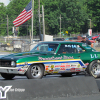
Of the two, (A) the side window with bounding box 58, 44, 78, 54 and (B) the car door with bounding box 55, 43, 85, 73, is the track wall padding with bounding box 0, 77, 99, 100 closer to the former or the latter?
(B) the car door with bounding box 55, 43, 85, 73

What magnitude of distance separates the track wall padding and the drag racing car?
1.91m

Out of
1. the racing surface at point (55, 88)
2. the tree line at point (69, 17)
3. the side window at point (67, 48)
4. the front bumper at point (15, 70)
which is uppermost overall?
the tree line at point (69, 17)

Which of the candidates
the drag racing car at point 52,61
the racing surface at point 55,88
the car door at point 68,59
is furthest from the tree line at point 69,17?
the racing surface at point 55,88

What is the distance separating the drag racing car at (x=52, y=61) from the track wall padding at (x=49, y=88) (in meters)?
1.91

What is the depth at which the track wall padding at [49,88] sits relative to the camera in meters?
5.56

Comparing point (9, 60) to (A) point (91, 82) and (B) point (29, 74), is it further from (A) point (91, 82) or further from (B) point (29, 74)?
(A) point (91, 82)

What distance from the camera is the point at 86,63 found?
8.98m

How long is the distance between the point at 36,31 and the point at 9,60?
86304mm

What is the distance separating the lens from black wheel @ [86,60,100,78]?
9.08m

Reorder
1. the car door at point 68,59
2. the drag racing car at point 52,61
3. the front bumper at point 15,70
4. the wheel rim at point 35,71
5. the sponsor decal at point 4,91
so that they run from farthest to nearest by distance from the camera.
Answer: the car door at point 68,59
the wheel rim at point 35,71
the drag racing car at point 52,61
the front bumper at point 15,70
the sponsor decal at point 4,91

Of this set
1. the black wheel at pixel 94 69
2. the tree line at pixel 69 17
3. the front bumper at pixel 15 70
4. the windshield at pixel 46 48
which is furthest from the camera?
the tree line at pixel 69 17

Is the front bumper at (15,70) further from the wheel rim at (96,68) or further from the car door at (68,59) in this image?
the wheel rim at (96,68)

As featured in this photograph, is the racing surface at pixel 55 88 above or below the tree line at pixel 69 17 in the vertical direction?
below

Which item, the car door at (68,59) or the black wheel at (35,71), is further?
the car door at (68,59)
